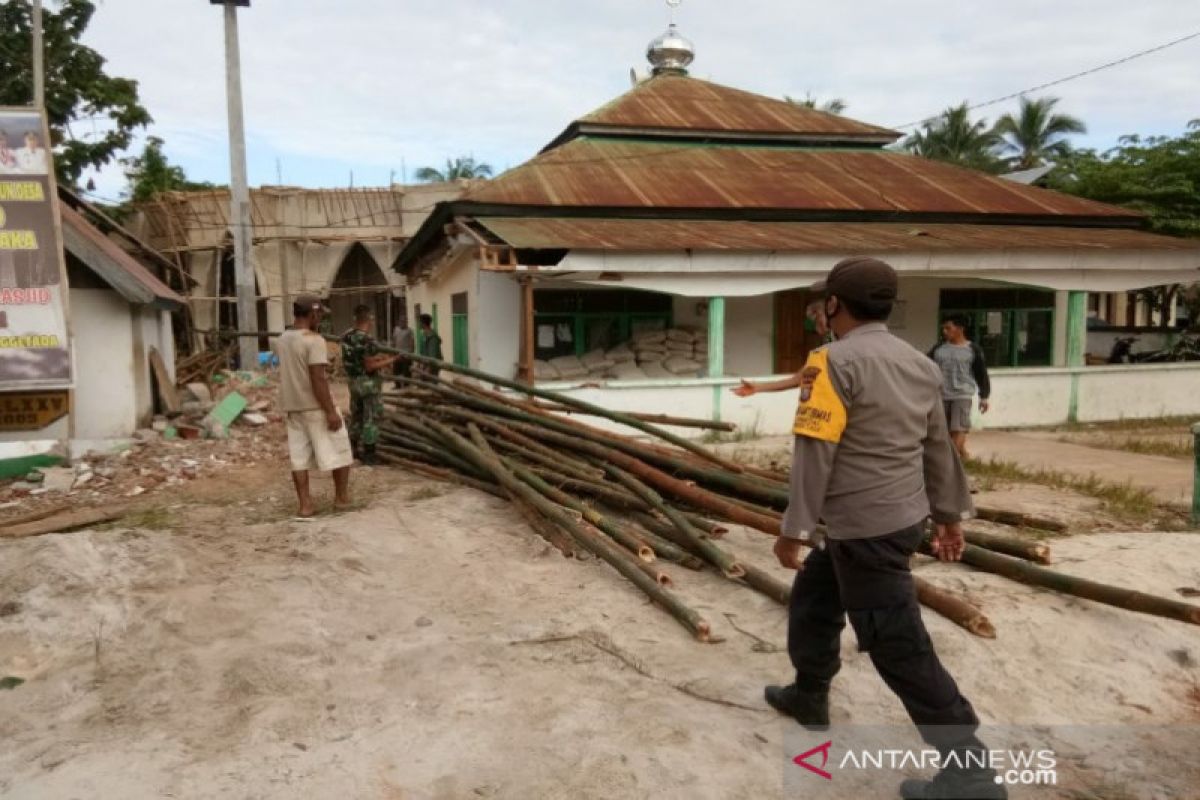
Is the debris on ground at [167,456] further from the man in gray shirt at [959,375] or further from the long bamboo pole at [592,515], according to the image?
the man in gray shirt at [959,375]

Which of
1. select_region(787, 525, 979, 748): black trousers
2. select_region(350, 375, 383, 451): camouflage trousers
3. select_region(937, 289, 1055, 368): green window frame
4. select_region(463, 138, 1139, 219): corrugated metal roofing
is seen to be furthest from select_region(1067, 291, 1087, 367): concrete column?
select_region(787, 525, 979, 748): black trousers

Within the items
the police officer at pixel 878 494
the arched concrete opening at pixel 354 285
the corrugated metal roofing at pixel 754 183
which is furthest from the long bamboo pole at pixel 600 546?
the arched concrete opening at pixel 354 285

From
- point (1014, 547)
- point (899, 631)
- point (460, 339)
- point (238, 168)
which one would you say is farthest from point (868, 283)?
point (238, 168)

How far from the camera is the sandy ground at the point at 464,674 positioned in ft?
8.86

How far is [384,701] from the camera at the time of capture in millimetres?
3205

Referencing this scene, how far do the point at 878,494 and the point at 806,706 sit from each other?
92cm

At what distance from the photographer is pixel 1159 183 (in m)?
16.4

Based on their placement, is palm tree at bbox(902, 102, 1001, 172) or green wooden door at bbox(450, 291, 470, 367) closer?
green wooden door at bbox(450, 291, 470, 367)

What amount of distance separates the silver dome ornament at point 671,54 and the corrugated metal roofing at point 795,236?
7.03m

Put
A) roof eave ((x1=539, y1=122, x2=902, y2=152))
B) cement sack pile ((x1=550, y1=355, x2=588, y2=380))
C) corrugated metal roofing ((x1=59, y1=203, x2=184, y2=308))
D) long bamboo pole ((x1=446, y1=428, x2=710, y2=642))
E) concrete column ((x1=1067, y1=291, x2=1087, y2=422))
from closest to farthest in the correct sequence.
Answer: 1. long bamboo pole ((x1=446, y1=428, x2=710, y2=642))
2. corrugated metal roofing ((x1=59, y1=203, x2=184, y2=308))
3. cement sack pile ((x1=550, y1=355, x2=588, y2=380))
4. concrete column ((x1=1067, y1=291, x2=1087, y2=422))
5. roof eave ((x1=539, y1=122, x2=902, y2=152))

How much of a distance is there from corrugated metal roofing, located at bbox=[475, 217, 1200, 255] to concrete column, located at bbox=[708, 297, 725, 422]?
2.58 feet

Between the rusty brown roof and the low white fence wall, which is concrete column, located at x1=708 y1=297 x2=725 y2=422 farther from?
the rusty brown roof

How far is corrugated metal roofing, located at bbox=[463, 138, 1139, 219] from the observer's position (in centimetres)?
1192

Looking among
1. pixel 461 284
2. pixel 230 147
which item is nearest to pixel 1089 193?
pixel 461 284
